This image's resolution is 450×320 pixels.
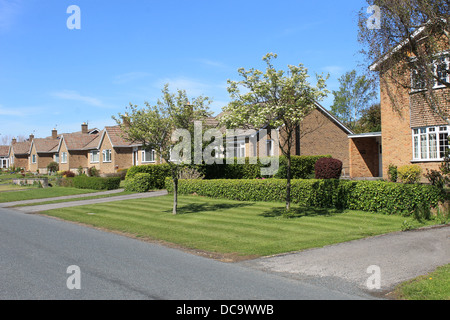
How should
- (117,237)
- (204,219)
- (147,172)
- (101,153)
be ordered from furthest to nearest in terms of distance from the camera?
1. (101,153)
2. (147,172)
3. (204,219)
4. (117,237)

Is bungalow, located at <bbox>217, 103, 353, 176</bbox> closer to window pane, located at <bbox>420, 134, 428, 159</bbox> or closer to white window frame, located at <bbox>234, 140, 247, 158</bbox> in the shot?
white window frame, located at <bbox>234, 140, 247, 158</bbox>

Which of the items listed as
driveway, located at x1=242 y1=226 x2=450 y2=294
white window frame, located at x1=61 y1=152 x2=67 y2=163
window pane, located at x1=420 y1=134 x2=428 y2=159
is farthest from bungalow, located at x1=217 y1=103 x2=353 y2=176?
white window frame, located at x1=61 y1=152 x2=67 y2=163

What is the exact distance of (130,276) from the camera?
26.4 feet

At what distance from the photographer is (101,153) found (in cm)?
5131

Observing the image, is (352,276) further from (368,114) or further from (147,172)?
(368,114)

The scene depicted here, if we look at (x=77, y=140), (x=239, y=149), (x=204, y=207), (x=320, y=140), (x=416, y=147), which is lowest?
(x=204, y=207)

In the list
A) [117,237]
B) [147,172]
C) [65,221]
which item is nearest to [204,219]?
[117,237]

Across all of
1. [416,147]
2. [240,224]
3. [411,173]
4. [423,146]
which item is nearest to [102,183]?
[240,224]

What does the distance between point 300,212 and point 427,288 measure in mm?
9862

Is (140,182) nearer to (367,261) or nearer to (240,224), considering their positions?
(240,224)

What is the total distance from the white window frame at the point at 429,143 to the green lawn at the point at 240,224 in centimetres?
887

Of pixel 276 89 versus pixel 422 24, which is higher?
pixel 422 24

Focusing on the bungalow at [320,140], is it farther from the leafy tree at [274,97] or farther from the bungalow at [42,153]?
the bungalow at [42,153]
